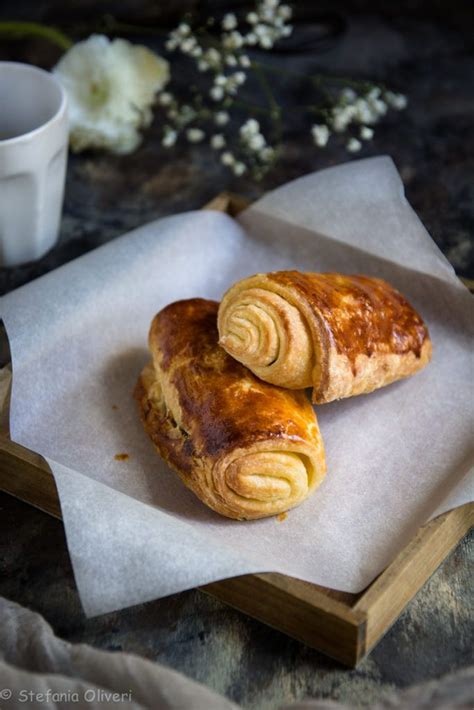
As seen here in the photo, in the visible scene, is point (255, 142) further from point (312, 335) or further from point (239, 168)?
point (312, 335)

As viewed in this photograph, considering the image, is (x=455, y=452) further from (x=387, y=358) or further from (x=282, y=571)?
(x=282, y=571)

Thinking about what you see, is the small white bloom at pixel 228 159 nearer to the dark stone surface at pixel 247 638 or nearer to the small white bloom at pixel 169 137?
the small white bloom at pixel 169 137

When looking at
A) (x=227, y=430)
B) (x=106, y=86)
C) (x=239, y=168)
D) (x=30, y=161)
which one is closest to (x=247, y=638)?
(x=227, y=430)

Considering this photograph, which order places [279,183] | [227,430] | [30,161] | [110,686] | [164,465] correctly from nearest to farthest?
1. [110,686]
2. [227,430]
3. [164,465]
4. [30,161]
5. [279,183]

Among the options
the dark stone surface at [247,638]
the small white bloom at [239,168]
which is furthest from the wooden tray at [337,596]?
the small white bloom at [239,168]

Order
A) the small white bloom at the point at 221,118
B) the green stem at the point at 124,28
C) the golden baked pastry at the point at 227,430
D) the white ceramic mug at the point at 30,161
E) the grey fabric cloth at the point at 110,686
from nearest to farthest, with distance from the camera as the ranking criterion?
the grey fabric cloth at the point at 110,686
the golden baked pastry at the point at 227,430
the white ceramic mug at the point at 30,161
the small white bloom at the point at 221,118
the green stem at the point at 124,28

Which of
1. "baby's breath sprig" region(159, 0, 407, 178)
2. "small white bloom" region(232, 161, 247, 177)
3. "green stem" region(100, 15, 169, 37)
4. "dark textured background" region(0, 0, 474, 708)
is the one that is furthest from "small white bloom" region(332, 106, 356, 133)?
"green stem" region(100, 15, 169, 37)

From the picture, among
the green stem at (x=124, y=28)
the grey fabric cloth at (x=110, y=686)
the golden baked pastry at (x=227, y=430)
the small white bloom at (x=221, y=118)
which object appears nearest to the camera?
the grey fabric cloth at (x=110, y=686)
